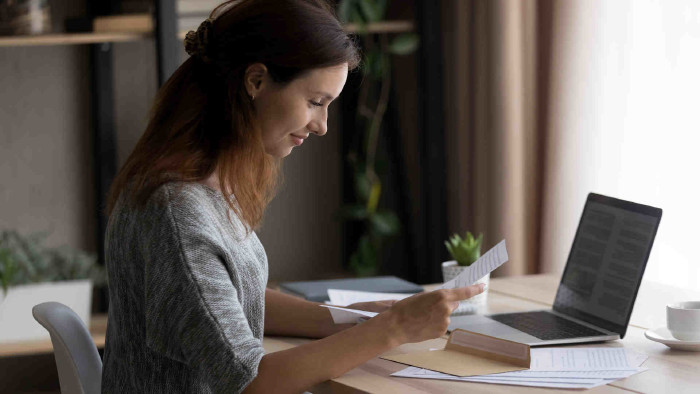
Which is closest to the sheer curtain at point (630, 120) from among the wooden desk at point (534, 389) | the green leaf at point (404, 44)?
the wooden desk at point (534, 389)

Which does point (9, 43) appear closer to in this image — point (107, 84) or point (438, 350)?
point (107, 84)

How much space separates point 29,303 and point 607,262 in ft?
6.32

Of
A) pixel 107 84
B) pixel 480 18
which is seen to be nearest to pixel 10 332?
pixel 107 84

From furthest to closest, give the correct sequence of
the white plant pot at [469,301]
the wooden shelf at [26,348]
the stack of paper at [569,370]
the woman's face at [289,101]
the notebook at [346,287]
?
the wooden shelf at [26,348] < the notebook at [346,287] < the white plant pot at [469,301] < the woman's face at [289,101] < the stack of paper at [569,370]

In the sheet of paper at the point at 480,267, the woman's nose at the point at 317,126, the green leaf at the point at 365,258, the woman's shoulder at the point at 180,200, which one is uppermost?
the woman's nose at the point at 317,126

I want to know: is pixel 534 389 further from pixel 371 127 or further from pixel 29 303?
pixel 371 127

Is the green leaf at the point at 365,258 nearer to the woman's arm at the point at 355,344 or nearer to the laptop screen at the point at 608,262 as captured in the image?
the laptop screen at the point at 608,262

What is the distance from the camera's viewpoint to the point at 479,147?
3.22m

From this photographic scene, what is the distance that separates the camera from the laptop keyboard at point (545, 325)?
5.39ft

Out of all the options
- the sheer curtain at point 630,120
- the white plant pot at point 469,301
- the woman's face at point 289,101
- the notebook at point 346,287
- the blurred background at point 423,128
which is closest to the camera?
the woman's face at point 289,101

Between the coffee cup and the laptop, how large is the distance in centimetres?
8

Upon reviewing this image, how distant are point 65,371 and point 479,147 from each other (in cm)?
199

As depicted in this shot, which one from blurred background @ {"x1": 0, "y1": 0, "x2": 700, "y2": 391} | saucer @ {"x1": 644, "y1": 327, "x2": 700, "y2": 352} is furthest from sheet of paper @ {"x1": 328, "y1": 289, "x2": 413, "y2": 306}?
blurred background @ {"x1": 0, "y1": 0, "x2": 700, "y2": 391}

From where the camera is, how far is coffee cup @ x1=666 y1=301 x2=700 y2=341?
5.09 ft
